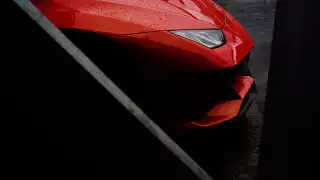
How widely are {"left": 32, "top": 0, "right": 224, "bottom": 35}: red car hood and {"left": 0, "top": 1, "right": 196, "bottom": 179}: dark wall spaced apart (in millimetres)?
1265

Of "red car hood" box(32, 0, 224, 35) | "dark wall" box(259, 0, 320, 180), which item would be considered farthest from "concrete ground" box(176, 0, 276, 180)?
"dark wall" box(259, 0, 320, 180)

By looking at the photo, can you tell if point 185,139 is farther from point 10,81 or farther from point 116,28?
point 10,81

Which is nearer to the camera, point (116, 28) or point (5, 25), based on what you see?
point (5, 25)

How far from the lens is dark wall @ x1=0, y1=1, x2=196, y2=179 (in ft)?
3.77

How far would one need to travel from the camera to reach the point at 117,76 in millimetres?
2441

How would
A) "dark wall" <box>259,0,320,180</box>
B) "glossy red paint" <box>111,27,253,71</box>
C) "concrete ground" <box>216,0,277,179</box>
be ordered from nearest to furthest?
Answer: "dark wall" <box>259,0,320,180</box> < "glossy red paint" <box>111,27,253,71</box> < "concrete ground" <box>216,0,277,179</box>

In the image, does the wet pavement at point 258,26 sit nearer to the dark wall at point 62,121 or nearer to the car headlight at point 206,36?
the car headlight at point 206,36

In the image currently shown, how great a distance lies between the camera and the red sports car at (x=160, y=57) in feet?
7.80

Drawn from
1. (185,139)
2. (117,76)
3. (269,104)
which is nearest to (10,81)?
(269,104)

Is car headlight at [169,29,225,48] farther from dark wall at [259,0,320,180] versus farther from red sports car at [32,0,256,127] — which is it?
dark wall at [259,0,320,180]

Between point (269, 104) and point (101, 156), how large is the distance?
1.86 ft

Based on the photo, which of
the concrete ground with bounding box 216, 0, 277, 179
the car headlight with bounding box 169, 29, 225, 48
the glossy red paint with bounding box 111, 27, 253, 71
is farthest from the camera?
the concrete ground with bounding box 216, 0, 277, 179

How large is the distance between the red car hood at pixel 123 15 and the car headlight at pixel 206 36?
48 mm

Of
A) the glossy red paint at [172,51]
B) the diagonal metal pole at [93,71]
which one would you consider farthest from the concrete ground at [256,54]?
the diagonal metal pole at [93,71]
